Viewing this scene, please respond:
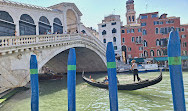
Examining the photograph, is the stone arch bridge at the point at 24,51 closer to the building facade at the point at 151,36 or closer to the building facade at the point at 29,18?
the building facade at the point at 29,18

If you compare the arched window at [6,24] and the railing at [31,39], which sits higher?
the arched window at [6,24]

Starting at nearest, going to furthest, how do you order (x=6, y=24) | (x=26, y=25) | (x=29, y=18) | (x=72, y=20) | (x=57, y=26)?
(x=6, y=24) < (x=26, y=25) < (x=29, y=18) < (x=57, y=26) < (x=72, y=20)

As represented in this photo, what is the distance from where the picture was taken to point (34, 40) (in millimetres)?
7215

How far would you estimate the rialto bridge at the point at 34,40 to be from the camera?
20.4ft

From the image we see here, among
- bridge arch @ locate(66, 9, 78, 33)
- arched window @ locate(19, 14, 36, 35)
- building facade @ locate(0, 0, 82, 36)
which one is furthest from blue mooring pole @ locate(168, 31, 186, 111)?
bridge arch @ locate(66, 9, 78, 33)

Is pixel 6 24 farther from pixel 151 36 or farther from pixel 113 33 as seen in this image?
pixel 151 36

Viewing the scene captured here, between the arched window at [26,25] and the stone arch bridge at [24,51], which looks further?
the arched window at [26,25]

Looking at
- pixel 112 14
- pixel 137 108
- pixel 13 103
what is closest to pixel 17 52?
pixel 13 103

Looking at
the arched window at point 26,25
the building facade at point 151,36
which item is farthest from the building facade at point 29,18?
the building facade at point 151,36

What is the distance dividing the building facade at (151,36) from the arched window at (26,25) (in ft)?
43.2

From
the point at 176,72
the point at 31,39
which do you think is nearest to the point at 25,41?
the point at 31,39

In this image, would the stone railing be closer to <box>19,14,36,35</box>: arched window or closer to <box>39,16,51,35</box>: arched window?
<box>19,14,36,35</box>: arched window

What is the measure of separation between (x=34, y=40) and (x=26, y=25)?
9.34 ft

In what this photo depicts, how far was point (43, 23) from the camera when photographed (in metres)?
10.8
